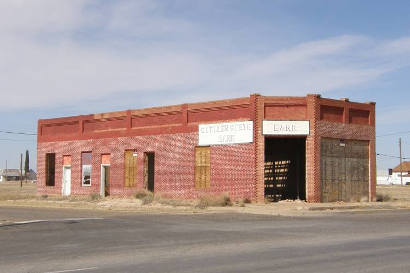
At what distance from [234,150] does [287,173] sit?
574cm

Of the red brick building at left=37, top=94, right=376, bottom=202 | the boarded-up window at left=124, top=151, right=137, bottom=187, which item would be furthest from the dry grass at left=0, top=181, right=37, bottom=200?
the boarded-up window at left=124, top=151, right=137, bottom=187

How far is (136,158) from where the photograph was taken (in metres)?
41.8

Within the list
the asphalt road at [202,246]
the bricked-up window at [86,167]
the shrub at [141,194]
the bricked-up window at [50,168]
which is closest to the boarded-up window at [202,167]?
the shrub at [141,194]

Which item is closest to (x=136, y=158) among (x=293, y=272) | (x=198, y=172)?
(x=198, y=172)

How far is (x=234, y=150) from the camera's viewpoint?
3547cm

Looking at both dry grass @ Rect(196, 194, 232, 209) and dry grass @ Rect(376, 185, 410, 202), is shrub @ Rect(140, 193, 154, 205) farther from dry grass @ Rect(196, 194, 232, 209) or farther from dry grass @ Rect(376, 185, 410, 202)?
dry grass @ Rect(376, 185, 410, 202)

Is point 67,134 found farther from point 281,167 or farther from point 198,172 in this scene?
point 281,167

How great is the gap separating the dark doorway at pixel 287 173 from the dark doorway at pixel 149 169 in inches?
326

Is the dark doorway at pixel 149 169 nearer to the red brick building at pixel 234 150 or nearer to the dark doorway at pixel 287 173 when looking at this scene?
the red brick building at pixel 234 150

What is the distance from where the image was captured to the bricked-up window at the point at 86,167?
45219mm

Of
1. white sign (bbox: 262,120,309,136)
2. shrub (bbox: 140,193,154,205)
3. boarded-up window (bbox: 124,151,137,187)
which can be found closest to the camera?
white sign (bbox: 262,120,309,136)

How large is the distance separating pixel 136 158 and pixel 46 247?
2753 centimetres

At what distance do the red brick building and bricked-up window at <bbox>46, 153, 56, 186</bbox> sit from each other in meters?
2.35

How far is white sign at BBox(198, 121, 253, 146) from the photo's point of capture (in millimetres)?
34688
